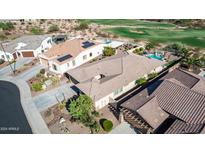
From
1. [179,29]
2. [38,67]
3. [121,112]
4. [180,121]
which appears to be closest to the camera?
[180,121]

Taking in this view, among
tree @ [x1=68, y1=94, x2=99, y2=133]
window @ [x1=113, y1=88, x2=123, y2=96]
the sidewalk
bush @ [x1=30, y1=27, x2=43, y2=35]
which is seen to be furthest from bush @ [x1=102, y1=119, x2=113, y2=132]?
bush @ [x1=30, y1=27, x2=43, y2=35]

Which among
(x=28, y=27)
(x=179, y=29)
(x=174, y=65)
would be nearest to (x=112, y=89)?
(x=174, y=65)

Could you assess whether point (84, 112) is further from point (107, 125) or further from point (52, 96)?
point (52, 96)

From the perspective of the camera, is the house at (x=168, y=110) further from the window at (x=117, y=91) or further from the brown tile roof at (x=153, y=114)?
the window at (x=117, y=91)

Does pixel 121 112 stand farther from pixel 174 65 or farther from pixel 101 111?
pixel 174 65

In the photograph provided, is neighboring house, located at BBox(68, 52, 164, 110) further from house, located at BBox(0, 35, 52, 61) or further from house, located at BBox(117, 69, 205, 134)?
house, located at BBox(0, 35, 52, 61)

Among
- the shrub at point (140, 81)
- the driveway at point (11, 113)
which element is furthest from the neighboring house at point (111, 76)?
the driveway at point (11, 113)
